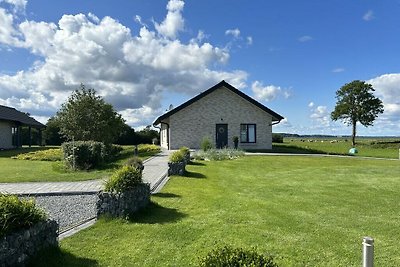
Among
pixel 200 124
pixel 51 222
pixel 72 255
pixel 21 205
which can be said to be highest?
pixel 200 124

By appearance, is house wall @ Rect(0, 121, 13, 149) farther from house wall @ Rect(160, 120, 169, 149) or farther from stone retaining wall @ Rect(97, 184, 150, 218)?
stone retaining wall @ Rect(97, 184, 150, 218)

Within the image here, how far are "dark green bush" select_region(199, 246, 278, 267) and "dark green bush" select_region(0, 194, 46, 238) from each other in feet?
9.09

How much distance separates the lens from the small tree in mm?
50469

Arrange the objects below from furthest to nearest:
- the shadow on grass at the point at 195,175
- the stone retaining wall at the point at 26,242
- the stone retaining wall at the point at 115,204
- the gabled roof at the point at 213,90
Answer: the gabled roof at the point at 213,90 → the shadow on grass at the point at 195,175 → the stone retaining wall at the point at 115,204 → the stone retaining wall at the point at 26,242

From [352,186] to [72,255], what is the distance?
957 centimetres

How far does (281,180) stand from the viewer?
1317 cm

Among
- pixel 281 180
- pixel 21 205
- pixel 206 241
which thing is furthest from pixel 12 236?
pixel 281 180

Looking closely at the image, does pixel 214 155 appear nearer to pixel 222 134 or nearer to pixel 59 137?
pixel 222 134

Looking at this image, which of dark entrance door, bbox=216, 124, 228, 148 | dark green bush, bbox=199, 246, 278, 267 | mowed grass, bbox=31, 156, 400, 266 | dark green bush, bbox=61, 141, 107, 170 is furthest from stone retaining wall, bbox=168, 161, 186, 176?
dark entrance door, bbox=216, 124, 228, 148

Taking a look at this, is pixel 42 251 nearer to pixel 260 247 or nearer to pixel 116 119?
pixel 260 247

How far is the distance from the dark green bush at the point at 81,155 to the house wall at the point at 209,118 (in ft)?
45.1

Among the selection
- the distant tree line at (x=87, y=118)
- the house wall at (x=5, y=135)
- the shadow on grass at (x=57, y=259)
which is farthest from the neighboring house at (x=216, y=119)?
the shadow on grass at (x=57, y=259)

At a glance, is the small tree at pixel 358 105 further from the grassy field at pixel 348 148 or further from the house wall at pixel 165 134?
the house wall at pixel 165 134

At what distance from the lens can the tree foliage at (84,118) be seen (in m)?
24.3
